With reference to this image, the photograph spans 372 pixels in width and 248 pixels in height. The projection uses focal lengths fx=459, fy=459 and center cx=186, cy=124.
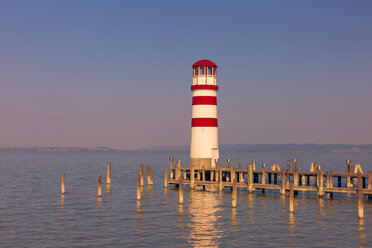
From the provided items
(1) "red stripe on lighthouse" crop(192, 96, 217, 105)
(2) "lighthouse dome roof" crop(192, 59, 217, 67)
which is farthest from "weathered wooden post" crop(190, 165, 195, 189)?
(2) "lighthouse dome roof" crop(192, 59, 217, 67)

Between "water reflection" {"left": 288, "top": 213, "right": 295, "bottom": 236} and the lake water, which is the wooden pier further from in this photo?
"water reflection" {"left": 288, "top": 213, "right": 295, "bottom": 236}

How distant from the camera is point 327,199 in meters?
42.0

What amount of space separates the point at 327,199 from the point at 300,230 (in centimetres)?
1360

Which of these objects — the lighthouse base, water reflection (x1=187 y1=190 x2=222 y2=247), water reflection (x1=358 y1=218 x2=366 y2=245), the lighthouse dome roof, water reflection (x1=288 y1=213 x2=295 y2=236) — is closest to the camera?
water reflection (x1=358 y1=218 x2=366 y2=245)

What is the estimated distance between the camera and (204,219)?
33.6m

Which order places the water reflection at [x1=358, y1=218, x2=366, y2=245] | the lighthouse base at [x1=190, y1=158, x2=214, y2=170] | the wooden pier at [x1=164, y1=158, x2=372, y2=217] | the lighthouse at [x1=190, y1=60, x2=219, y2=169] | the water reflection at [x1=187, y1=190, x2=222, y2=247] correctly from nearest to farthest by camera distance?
the water reflection at [x1=358, y1=218, x2=366, y2=245]
the water reflection at [x1=187, y1=190, x2=222, y2=247]
the wooden pier at [x1=164, y1=158, x2=372, y2=217]
the lighthouse at [x1=190, y1=60, x2=219, y2=169]
the lighthouse base at [x1=190, y1=158, x2=214, y2=170]

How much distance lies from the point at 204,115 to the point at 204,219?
51.1 feet

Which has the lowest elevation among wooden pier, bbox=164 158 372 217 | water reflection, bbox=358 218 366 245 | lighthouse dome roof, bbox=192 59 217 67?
water reflection, bbox=358 218 366 245

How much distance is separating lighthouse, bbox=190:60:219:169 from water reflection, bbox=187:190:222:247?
3.88 m

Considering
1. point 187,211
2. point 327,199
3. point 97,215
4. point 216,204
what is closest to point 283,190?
point 327,199

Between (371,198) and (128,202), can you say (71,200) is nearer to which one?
(128,202)

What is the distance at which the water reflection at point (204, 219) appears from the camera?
27.4m

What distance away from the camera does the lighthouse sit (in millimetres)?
47031

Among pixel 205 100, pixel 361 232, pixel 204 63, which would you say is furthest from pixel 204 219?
pixel 204 63
